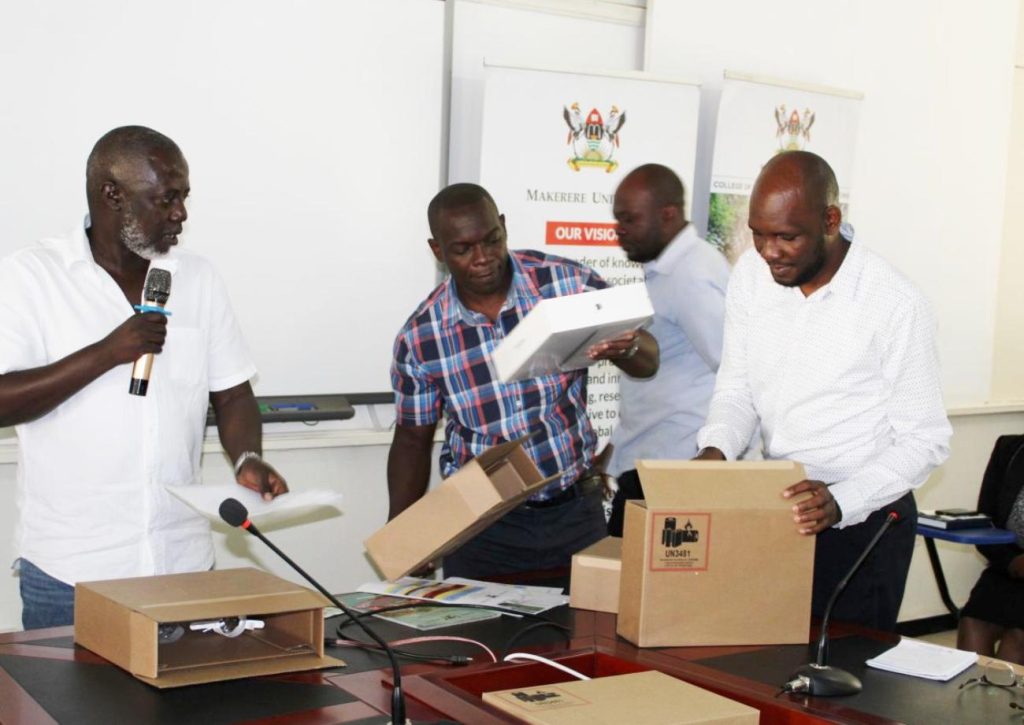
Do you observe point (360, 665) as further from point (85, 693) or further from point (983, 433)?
point (983, 433)

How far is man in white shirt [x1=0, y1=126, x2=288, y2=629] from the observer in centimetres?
223

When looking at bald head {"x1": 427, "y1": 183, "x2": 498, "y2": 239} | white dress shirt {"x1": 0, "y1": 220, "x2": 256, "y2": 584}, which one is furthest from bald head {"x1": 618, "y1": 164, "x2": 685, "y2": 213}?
white dress shirt {"x1": 0, "y1": 220, "x2": 256, "y2": 584}

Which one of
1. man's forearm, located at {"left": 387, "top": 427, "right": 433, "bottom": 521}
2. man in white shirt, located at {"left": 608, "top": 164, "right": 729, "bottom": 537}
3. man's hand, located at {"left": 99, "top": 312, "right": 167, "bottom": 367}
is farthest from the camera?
man in white shirt, located at {"left": 608, "top": 164, "right": 729, "bottom": 537}

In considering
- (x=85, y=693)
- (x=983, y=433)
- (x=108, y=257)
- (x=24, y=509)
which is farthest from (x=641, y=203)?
(x=983, y=433)

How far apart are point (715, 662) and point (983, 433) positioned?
4.15 metres

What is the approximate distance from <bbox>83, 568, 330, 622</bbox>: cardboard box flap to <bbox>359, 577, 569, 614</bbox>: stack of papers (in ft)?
1.41

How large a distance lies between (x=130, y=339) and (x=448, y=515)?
0.69 meters

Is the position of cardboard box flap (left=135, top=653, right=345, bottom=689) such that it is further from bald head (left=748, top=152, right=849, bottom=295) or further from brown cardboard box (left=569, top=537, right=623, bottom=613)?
bald head (left=748, top=152, right=849, bottom=295)

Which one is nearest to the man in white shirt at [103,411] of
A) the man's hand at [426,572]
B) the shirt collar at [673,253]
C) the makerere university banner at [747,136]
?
the man's hand at [426,572]

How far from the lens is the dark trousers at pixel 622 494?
3.35 m

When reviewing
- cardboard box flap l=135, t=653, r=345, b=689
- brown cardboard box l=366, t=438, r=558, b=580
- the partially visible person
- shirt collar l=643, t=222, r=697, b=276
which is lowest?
the partially visible person

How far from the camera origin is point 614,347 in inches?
101

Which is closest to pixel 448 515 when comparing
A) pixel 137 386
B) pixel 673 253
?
pixel 137 386

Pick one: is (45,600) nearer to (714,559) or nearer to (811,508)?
(714,559)
